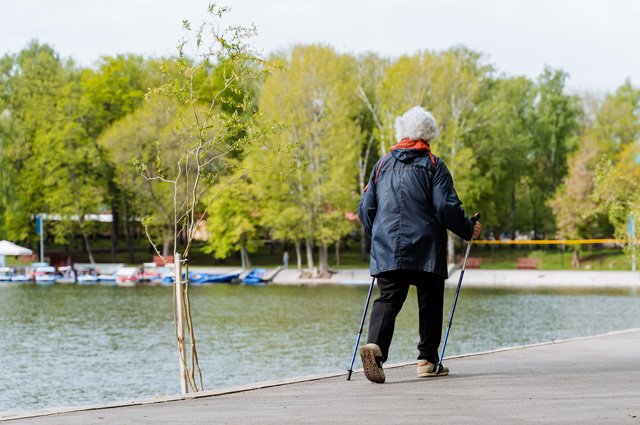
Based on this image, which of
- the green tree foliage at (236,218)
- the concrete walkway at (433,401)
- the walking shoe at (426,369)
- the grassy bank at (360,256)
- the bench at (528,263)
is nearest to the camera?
the concrete walkway at (433,401)

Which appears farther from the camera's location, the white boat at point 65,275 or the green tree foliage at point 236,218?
the green tree foliage at point 236,218

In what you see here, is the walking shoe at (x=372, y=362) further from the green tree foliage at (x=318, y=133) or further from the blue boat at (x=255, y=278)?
the blue boat at (x=255, y=278)

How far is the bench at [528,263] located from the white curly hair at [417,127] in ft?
187

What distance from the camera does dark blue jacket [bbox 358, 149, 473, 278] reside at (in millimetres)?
8633

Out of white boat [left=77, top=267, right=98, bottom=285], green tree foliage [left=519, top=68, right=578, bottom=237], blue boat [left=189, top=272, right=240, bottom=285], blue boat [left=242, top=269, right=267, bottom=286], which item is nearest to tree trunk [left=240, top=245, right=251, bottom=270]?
blue boat [left=242, top=269, right=267, bottom=286]

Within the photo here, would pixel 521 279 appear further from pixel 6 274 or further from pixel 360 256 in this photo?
pixel 6 274

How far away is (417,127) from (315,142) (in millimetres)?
51327

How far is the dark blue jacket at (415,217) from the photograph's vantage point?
8633 mm

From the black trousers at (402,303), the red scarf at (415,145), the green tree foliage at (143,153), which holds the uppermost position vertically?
the green tree foliage at (143,153)

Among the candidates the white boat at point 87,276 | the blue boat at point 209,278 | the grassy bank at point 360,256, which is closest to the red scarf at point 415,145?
the blue boat at point 209,278

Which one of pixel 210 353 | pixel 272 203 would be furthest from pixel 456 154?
pixel 210 353

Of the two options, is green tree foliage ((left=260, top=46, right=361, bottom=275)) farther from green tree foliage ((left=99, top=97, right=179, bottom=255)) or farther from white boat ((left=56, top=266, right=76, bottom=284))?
white boat ((left=56, top=266, right=76, bottom=284))

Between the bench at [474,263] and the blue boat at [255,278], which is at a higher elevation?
the bench at [474,263]

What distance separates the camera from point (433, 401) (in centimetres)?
745
